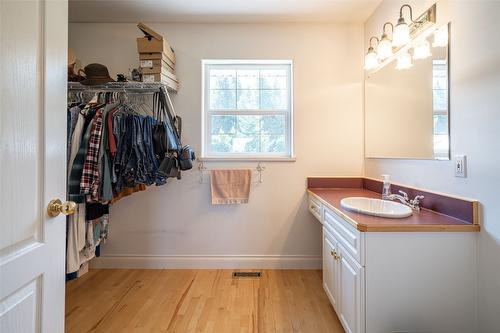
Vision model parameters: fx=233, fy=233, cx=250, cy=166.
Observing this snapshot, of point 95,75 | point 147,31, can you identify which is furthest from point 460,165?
point 95,75

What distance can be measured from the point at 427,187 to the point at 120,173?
212 cm

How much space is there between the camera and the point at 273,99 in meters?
2.43

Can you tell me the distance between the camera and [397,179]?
1.79 m

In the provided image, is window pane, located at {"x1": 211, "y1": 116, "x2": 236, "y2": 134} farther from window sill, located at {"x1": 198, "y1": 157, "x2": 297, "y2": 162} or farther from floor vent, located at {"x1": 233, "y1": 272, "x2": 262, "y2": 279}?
floor vent, located at {"x1": 233, "y1": 272, "x2": 262, "y2": 279}

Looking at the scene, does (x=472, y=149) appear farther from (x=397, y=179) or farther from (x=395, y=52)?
(x=395, y=52)

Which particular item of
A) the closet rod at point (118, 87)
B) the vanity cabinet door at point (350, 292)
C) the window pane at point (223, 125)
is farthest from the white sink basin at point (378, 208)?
the closet rod at point (118, 87)

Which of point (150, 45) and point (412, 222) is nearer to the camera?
point (412, 222)

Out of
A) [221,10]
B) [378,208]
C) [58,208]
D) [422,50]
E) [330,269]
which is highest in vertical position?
[221,10]

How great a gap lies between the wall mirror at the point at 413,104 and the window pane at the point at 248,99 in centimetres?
109

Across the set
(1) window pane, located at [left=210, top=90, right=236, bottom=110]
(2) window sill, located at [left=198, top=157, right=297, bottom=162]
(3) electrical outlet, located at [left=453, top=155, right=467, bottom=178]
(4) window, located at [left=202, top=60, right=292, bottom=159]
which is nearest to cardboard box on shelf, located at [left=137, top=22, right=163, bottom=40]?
(4) window, located at [left=202, top=60, right=292, bottom=159]

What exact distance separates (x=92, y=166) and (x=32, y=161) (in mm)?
1072

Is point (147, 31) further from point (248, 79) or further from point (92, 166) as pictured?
point (92, 166)

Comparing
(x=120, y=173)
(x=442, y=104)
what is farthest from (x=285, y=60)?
(x=120, y=173)

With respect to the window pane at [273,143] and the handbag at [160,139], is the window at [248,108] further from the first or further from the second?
the handbag at [160,139]
